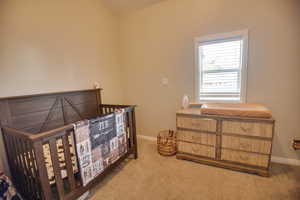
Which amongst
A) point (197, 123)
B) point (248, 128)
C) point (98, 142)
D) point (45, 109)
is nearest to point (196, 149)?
point (197, 123)

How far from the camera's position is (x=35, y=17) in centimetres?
176

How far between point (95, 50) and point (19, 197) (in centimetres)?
218

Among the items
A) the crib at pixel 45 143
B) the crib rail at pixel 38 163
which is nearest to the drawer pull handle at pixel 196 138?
the crib at pixel 45 143

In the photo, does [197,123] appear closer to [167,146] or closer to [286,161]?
[167,146]

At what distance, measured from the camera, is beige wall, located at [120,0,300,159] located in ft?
6.22

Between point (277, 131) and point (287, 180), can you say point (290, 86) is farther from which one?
point (287, 180)

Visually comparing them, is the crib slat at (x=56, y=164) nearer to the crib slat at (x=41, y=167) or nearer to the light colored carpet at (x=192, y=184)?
the crib slat at (x=41, y=167)

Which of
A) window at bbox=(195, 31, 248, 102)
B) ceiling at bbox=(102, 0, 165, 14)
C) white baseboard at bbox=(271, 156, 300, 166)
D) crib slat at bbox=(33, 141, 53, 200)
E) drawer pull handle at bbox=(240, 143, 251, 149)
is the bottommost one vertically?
white baseboard at bbox=(271, 156, 300, 166)

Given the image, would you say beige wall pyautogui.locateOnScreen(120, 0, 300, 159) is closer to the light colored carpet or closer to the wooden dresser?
the wooden dresser

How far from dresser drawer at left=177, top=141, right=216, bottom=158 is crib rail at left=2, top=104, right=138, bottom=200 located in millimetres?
1200

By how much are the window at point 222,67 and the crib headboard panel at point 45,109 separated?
6.14 ft

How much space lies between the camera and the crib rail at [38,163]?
1154 millimetres

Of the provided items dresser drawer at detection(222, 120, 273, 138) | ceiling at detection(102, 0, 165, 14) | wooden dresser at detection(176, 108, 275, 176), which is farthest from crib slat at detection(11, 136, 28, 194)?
ceiling at detection(102, 0, 165, 14)

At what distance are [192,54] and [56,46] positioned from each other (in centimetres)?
203
